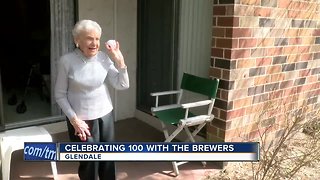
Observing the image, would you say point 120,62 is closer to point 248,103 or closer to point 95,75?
point 95,75

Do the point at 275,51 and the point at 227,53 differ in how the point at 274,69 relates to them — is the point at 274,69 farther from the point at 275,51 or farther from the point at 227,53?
the point at 227,53

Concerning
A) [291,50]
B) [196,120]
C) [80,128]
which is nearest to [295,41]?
[291,50]

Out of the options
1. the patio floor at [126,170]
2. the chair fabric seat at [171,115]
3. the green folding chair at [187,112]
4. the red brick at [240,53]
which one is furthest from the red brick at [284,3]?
the patio floor at [126,170]

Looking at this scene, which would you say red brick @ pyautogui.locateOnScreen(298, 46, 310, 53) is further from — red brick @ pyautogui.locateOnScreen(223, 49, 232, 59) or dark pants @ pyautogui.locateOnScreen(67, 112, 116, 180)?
dark pants @ pyautogui.locateOnScreen(67, 112, 116, 180)

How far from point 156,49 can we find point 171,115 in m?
1.35

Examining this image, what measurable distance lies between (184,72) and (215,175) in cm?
132

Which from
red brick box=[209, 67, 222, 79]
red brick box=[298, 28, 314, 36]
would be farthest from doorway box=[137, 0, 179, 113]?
red brick box=[298, 28, 314, 36]

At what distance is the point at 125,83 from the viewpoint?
2.46m

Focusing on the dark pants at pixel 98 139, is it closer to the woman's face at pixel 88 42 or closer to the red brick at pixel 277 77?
the woman's face at pixel 88 42

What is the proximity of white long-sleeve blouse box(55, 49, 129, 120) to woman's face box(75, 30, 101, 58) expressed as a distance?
2.2 inches

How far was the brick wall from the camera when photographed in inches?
126

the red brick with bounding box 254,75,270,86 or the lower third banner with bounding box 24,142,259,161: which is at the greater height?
the red brick with bounding box 254,75,270,86

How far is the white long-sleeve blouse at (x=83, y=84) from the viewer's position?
91.4 inches

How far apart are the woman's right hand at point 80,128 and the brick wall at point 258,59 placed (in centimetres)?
153
